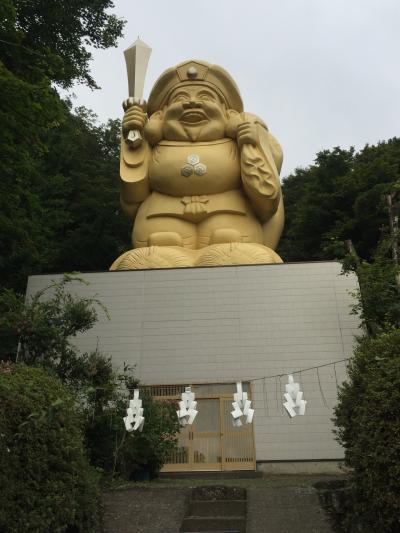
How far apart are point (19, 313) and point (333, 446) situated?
5.65m

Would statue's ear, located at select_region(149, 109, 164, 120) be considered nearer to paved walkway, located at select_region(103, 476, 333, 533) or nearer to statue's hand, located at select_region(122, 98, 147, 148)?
statue's hand, located at select_region(122, 98, 147, 148)

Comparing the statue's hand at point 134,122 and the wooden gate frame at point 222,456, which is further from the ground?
the statue's hand at point 134,122

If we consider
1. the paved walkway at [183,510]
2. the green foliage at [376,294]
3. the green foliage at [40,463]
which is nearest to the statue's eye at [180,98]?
the green foliage at [376,294]

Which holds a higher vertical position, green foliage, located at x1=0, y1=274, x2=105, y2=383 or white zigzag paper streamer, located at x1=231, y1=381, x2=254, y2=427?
green foliage, located at x1=0, y1=274, x2=105, y2=383

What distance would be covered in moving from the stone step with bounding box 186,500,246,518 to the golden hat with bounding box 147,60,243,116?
1001 centimetres

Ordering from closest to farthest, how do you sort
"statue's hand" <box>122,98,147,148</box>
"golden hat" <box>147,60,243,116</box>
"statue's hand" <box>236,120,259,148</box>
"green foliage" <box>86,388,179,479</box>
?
"green foliage" <box>86,388,179,479</box>, "statue's hand" <box>236,120,259,148</box>, "statue's hand" <box>122,98,147,148</box>, "golden hat" <box>147,60,243,116</box>

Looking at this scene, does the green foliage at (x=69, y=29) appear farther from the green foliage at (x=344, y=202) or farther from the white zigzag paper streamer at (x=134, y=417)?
the green foliage at (x=344, y=202)

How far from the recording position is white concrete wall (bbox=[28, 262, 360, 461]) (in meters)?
9.72

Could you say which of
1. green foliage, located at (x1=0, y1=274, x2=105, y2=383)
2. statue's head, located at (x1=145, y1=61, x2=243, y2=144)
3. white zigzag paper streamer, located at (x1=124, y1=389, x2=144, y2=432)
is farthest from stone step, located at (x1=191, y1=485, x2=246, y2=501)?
statue's head, located at (x1=145, y1=61, x2=243, y2=144)

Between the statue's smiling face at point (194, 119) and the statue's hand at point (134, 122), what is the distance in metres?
0.58

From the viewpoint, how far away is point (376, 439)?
4645 millimetres

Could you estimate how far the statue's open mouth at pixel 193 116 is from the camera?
13203 mm

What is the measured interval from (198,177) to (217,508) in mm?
7883

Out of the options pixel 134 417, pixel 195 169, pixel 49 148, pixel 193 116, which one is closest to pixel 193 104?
pixel 193 116
